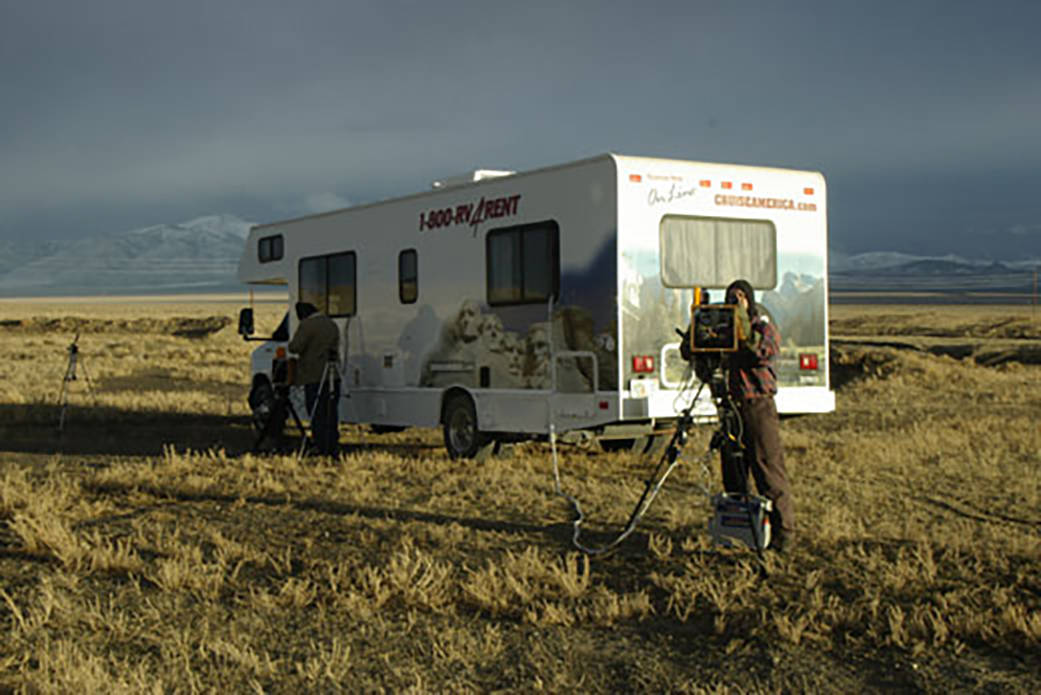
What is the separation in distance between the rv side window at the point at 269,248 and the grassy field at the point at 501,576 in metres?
2.59

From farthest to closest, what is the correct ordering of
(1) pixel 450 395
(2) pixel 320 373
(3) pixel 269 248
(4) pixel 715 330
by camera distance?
(3) pixel 269 248
(2) pixel 320 373
(1) pixel 450 395
(4) pixel 715 330

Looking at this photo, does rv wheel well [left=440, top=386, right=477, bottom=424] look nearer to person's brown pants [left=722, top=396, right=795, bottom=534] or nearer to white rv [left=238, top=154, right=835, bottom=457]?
white rv [left=238, top=154, right=835, bottom=457]

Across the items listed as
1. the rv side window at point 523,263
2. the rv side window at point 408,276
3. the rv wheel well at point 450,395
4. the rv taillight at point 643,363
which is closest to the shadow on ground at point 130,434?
the rv wheel well at point 450,395

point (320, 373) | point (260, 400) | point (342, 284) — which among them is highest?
point (342, 284)

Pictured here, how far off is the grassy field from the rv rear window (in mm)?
1818

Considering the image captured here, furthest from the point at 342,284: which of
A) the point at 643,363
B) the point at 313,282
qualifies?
the point at 643,363

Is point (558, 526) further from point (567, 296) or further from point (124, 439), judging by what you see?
point (124, 439)

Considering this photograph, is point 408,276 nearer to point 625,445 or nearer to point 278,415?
point 278,415

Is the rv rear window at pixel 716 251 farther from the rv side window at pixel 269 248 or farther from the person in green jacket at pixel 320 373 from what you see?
the rv side window at pixel 269 248

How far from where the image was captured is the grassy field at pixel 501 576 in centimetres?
559

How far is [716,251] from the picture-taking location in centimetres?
1092

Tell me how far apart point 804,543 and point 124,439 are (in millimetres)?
9645

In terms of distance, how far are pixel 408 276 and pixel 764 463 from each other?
6148mm

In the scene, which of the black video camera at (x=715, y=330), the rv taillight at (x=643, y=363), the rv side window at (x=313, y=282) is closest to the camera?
the black video camera at (x=715, y=330)
